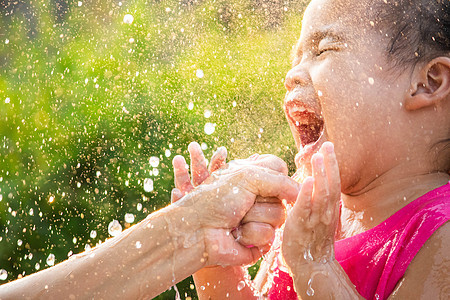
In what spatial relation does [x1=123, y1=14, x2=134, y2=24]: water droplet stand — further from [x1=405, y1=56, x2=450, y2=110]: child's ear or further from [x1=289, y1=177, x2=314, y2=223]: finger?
[x1=289, y1=177, x2=314, y2=223]: finger

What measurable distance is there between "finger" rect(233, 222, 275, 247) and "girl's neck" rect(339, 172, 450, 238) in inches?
18.8

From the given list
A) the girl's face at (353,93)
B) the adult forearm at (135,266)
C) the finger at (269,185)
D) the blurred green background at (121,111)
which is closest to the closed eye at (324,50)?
the girl's face at (353,93)

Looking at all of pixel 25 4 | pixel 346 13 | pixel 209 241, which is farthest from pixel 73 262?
pixel 25 4

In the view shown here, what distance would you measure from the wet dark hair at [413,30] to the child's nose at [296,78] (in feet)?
1.24

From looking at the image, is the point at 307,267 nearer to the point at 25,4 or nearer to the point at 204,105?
the point at 204,105

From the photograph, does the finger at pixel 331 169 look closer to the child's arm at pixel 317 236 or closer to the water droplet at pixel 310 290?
the child's arm at pixel 317 236

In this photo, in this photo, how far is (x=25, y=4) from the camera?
888cm

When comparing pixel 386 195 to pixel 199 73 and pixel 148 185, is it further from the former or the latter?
pixel 199 73

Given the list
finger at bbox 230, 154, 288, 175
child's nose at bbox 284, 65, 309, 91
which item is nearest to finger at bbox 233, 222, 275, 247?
finger at bbox 230, 154, 288, 175

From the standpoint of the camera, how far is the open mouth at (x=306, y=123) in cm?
279

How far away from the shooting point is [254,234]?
2.41 meters

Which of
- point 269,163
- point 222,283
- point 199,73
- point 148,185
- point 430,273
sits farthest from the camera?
point 199,73

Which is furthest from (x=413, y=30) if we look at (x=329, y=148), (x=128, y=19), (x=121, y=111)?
(x=128, y=19)

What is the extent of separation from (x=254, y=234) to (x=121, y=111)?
4948mm
